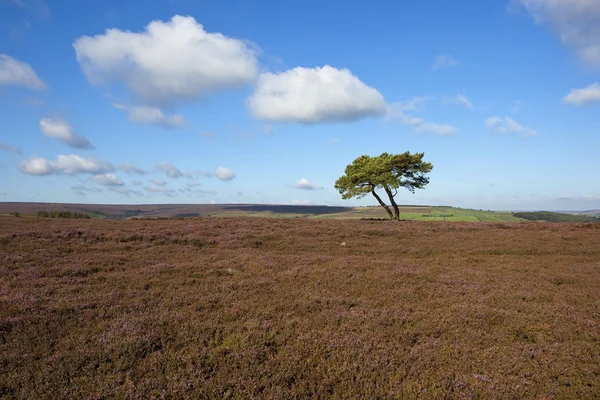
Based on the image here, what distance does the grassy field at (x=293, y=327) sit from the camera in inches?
224

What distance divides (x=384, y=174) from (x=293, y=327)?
36187 millimetres

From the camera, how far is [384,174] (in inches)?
1640

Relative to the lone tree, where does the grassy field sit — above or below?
below

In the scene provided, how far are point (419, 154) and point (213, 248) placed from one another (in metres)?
33.7

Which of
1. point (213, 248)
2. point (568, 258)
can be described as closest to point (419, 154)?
point (568, 258)

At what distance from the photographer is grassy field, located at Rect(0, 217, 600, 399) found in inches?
224

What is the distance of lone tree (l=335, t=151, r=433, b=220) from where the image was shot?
4231cm

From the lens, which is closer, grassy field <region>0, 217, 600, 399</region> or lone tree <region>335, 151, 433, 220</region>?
grassy field <region>0, 217, 600, 399</region>

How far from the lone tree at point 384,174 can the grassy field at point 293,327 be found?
1042 inches

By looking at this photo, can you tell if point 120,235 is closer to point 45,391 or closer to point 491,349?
point 45,391

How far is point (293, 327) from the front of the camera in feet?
26.2

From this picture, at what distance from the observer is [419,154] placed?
43.5 meters

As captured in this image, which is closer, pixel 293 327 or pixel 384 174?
pixel 293 327

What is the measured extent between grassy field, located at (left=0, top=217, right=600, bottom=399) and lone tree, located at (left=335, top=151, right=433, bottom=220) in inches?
1042
